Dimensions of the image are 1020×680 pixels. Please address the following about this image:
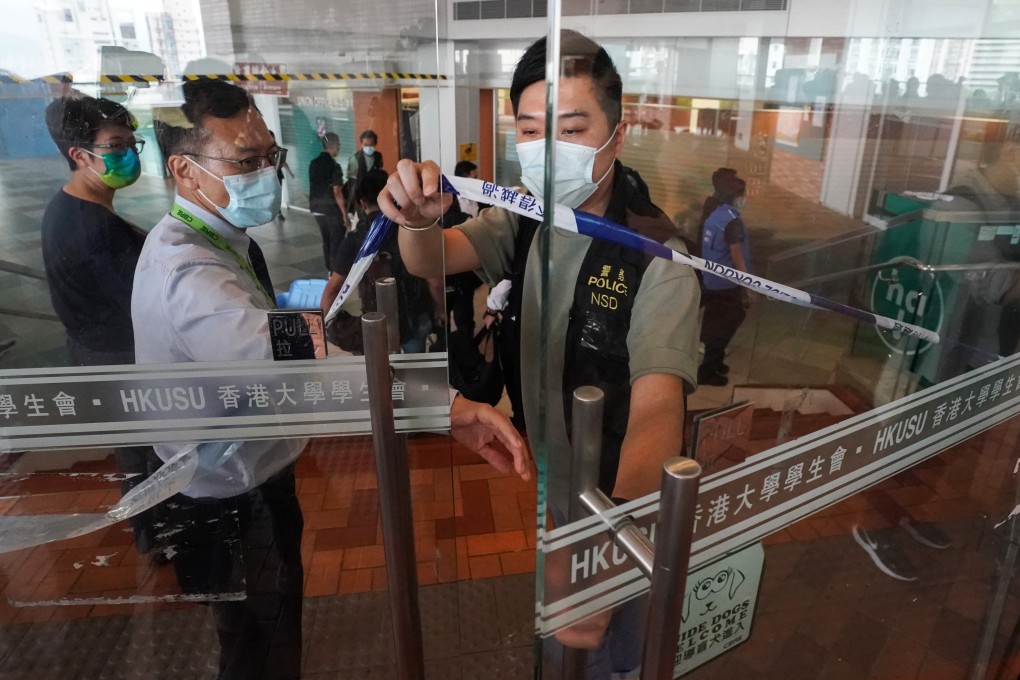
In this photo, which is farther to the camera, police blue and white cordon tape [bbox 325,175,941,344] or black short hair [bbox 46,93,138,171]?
black short hair [bbox 46,93,138,171]

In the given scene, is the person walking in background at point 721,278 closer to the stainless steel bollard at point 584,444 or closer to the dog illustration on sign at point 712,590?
the stainless steel bollard at point 584,444

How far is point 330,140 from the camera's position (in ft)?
3.80

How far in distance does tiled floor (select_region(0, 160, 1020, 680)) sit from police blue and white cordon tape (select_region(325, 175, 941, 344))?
0.03m

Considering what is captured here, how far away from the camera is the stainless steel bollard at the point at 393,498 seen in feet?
3.22

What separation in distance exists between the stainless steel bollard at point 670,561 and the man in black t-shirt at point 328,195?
81 centimetres

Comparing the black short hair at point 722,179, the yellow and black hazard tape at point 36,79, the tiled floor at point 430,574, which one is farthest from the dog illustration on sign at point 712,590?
the yellow and black hazard tape at point 36,79

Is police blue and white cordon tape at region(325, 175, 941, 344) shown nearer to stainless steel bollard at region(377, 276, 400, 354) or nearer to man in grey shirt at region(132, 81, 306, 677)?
stainless steel bollard at region(377, 276, 400, 354)

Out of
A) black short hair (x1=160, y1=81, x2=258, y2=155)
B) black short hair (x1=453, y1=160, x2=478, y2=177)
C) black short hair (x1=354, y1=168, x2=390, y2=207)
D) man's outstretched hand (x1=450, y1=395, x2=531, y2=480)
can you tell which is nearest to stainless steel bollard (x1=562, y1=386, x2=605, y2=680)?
man's outstretched hand (x1=450, y1=395, x2=531, y2=480)

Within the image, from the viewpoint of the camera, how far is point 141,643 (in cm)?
158

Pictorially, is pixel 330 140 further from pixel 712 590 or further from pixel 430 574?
pixel 430 574

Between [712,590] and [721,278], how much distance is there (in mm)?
476

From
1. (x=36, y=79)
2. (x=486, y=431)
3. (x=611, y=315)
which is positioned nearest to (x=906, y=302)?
(x=611, y=315)

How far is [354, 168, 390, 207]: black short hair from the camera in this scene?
3.86ft

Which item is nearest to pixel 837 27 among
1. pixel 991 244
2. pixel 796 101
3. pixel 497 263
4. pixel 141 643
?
pixel 796 101
